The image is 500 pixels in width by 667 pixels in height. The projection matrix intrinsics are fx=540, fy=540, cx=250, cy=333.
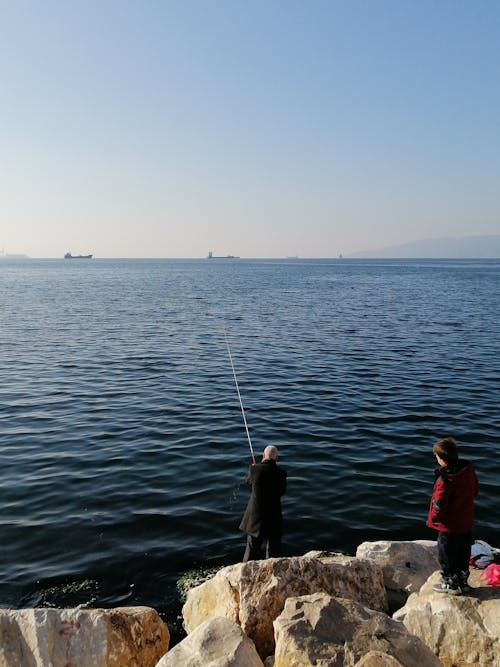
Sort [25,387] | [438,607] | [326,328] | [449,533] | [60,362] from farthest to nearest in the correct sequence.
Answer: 1. [326,328]
2. [60,362]
3. [25,387]
4. [449,533]
5. [438,607]

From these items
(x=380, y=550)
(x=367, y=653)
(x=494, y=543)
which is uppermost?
(x=367, y=653)

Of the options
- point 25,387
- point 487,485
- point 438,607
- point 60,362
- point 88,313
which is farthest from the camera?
point 88,313

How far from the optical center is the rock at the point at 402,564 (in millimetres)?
8734

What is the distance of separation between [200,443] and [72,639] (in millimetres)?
9774

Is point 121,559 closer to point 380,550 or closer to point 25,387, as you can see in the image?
point 380,550

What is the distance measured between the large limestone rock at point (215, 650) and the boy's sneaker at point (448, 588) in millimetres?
2788

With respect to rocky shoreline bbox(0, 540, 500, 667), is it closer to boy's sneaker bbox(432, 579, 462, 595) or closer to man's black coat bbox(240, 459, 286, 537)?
boy's sneaker bbox(432, 579, 462, 595)

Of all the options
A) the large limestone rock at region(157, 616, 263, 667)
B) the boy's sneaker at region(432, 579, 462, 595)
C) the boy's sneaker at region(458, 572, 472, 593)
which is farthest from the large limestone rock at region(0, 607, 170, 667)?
the boy's sneaker at region(458, 572, 472, 593)

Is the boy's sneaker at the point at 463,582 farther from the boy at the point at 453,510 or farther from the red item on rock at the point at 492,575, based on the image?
the red item on rock at the point at 492,575

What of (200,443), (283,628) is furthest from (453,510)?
(200,443)

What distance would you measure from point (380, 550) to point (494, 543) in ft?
10.2

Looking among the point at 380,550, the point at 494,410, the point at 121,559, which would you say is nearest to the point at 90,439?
the point at 121,559

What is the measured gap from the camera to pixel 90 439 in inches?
652

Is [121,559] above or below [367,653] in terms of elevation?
below
